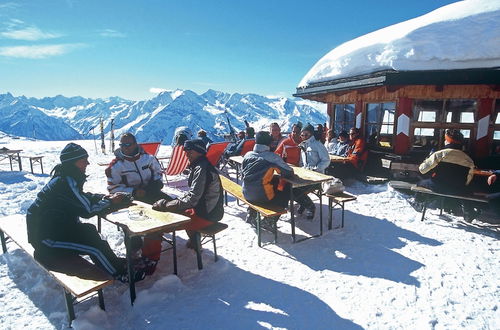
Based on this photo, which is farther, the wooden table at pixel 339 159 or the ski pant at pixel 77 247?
the wooden table at pixel 339 159

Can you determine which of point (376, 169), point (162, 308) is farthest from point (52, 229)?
point (376, 169)

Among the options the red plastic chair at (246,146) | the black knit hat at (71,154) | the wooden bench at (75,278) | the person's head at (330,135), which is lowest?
the wooden bench at (75,278)

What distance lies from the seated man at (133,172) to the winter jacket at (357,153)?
5385 mm

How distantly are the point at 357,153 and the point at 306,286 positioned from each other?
5.44 m

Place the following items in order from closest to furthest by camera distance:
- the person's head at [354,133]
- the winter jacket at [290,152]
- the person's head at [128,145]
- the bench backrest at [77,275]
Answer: the bench backrest at [77,275] < the person's head at [128,145] < the winter jacket at [290,152] < the person's head at [354,133]

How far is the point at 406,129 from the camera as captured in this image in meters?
8.25

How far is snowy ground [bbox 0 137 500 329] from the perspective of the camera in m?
2.97

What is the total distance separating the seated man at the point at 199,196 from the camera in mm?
3740

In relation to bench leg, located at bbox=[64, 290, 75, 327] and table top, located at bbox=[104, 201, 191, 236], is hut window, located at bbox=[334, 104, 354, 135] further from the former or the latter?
bench leg, located at bbox=[64, 290, 75, 327]

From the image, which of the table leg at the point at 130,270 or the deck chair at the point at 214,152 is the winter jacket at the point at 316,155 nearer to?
the deck chair at the point at 214,152

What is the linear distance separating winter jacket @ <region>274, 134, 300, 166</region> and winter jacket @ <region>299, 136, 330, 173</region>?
551 mm

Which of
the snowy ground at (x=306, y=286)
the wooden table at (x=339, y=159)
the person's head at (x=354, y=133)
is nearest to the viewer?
the snowy ground at (x=306, y=286)

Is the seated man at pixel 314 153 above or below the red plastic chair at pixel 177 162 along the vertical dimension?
above

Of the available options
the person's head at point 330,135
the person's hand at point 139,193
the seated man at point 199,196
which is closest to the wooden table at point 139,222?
the seated man at point 199,196
